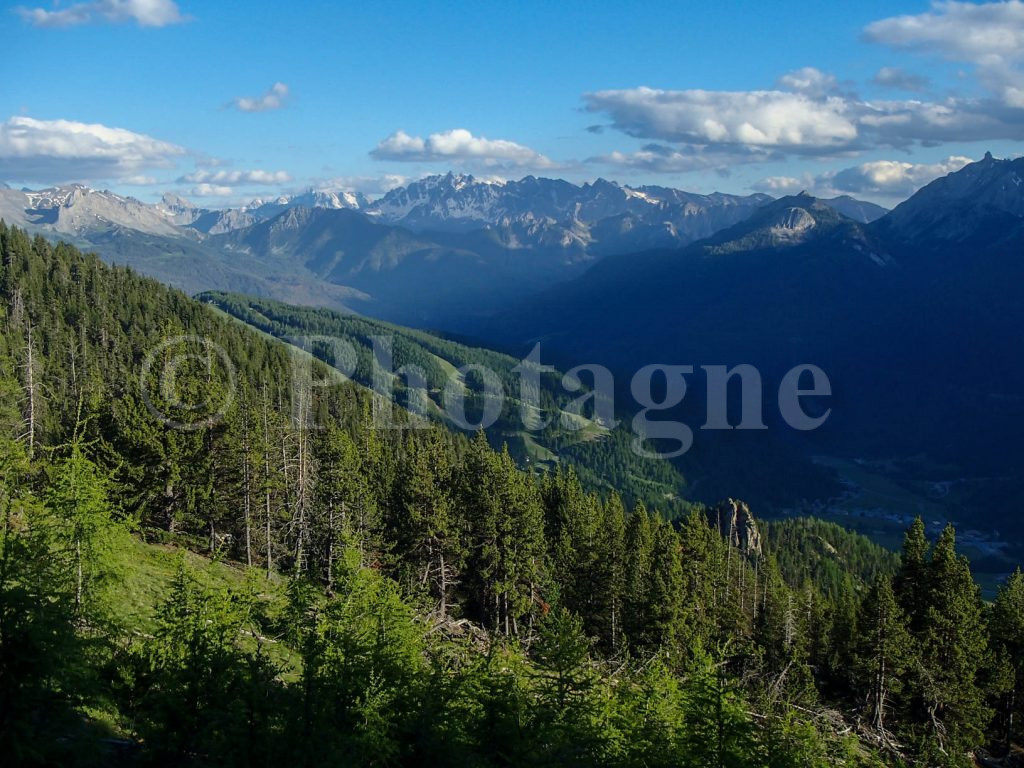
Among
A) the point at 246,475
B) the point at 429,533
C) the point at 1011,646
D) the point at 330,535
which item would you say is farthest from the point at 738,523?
Answer: the point at 246,475

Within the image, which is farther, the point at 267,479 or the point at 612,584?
the point at 612,584

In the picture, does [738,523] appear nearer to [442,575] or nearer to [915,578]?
[915,578]

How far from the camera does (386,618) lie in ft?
80.0

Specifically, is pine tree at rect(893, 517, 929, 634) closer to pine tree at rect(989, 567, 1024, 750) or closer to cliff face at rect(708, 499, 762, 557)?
pine tree at rect(989, 567, 1024, 750)

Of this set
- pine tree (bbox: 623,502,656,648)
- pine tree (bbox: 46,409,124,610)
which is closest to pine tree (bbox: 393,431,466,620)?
pine tree (bbox: 623,502,656,648)

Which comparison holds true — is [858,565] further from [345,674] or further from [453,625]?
[345,674]

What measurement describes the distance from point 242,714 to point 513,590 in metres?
36.7

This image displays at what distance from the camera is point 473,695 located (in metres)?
22.0

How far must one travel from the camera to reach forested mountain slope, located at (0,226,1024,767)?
61.7 ft

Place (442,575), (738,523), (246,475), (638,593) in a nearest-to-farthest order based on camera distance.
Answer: (246,475) < (442,575) < (638,593) < (738,523)

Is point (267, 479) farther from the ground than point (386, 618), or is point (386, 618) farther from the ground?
point (386, 618)

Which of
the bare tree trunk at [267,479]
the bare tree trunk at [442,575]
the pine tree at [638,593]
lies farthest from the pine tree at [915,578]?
the bare tree trunk at [267,479]

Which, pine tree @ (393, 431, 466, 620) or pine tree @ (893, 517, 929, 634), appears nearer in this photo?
pine tree @ (893, 517, 929, 634)

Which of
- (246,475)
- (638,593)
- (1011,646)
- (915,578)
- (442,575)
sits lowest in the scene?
(1011,646)
